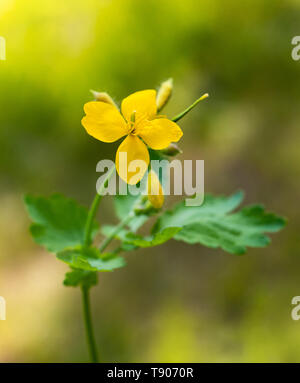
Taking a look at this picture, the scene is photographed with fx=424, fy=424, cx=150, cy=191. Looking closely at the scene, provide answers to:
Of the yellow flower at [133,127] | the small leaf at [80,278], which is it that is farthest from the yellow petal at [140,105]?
the small leaf at [80,278]

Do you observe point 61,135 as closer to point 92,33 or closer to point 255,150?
point 92,33

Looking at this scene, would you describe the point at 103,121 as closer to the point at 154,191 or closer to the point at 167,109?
the point at 154,191

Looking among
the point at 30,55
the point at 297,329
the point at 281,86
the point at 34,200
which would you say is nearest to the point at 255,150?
the point at 281,86

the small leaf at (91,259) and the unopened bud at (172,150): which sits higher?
the unopened bud at (172,150)

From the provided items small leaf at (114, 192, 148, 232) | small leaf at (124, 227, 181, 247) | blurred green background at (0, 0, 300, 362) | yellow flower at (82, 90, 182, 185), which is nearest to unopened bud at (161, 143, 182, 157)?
yellow flower at (82, 90, 182, 185)

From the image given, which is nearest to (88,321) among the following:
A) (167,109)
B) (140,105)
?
(140,105)

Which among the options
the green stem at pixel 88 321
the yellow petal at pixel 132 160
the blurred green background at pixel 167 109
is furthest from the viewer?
the blurred green background at pixel 167 109

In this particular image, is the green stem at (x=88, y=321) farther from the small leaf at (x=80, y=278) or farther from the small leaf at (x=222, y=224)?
the small leaf at (x=222, y=224)
